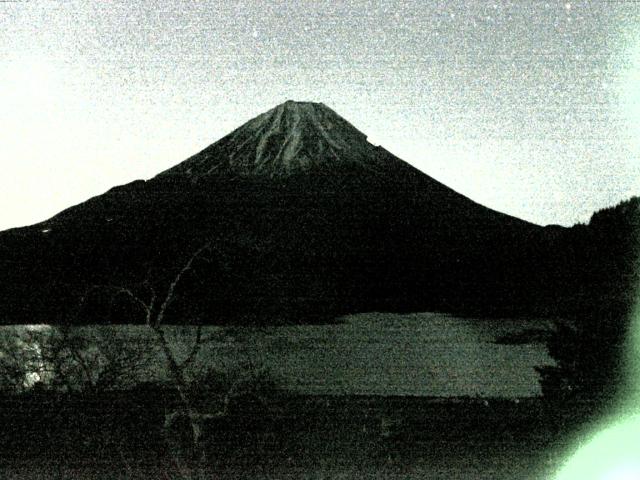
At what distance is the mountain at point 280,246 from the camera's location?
14.0 meters

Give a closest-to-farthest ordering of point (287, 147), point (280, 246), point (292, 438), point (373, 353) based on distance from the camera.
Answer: point (292, 438), point (373, 353), point (280, 246), point (287, 147)

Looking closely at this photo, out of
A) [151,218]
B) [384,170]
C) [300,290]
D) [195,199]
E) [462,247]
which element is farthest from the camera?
[384,170]

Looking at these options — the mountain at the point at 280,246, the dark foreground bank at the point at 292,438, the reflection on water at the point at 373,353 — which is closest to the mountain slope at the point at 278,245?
the mountain at the point at 280,246

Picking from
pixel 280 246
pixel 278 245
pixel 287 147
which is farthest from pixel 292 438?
pixel 287 147

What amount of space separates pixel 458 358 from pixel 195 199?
1331 cm

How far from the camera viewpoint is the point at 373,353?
13.1 metres

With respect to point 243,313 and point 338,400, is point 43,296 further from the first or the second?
point 338,400

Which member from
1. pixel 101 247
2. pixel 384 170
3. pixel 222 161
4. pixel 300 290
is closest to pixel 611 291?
pixel 300 290

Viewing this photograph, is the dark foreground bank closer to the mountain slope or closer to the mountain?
the mountain slope

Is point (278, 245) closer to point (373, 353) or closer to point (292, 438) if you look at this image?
point (373, 353)

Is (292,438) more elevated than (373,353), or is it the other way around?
(373,353)

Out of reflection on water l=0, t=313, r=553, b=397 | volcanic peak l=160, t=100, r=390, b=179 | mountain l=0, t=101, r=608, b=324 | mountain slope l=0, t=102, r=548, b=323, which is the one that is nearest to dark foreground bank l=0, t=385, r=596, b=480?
reflection on water l=0, t=313, r=553, b=397

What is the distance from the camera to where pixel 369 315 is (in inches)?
536

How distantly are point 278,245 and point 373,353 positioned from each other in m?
6.05
